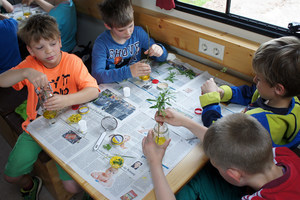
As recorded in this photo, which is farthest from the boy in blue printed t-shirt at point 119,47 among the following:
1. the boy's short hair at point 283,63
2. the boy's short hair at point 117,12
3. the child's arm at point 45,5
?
the child's arm at point 45,5

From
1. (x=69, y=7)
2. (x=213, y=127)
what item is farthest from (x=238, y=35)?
(x=69, y=7)

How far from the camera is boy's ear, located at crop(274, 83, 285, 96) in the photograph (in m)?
1.10

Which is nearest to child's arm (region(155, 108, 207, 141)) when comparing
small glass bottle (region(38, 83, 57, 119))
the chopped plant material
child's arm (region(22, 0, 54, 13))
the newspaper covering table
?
the newspaper covering table

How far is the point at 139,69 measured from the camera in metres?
1.62

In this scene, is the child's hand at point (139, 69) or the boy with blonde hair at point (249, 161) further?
the child's hand at point (139, 69)

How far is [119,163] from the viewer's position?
1096mm

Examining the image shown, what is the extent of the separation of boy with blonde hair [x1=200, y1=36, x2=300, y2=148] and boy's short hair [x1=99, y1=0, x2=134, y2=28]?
88 cm

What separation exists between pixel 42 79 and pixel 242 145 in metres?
1.10

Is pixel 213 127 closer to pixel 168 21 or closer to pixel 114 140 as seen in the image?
pixel 114 140

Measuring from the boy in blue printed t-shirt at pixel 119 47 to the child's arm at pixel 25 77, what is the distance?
15.2 inches

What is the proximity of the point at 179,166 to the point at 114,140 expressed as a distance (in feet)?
1.12

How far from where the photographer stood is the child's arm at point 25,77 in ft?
4.52

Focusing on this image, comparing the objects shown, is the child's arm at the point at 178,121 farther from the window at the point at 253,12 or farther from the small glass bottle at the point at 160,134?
the window at the point at 253,12

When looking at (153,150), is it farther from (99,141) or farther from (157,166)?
(99,141)
